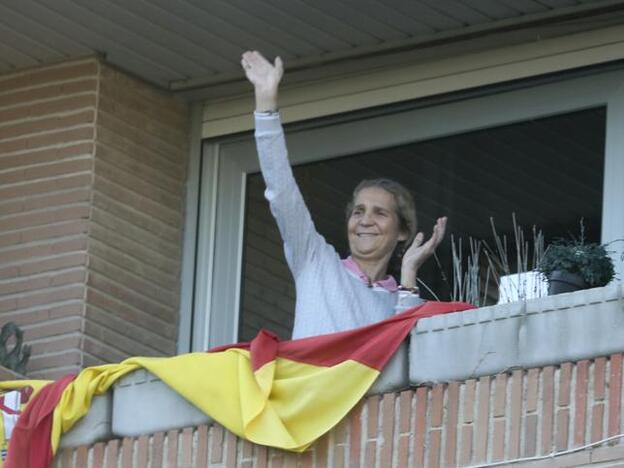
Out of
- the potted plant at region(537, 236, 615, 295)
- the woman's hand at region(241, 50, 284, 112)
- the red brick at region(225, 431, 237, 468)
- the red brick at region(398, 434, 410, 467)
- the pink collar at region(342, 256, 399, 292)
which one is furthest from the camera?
the pink collar at region(342, 256, 399, 292)

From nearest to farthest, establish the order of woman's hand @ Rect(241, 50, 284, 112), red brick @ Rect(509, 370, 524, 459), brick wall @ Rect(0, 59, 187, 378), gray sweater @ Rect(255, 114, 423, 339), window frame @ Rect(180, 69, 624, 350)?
red brick @ Rect(509, 370, 524, 459)
gray sweater @ Rect(255, 114, 423, 339)
woman's hand @ Rect(241, 50, 284, 112)
window frame @ Rect(180, 69, 624, 350)
brick wall @ Rect(0, 59, 187, 378)

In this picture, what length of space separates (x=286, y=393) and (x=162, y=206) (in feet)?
10.3

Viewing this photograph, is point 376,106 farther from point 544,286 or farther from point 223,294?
point 544,286

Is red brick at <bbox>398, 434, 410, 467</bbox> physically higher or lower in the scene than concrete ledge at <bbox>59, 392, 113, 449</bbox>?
lower

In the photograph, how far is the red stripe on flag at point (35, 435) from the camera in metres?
10.7

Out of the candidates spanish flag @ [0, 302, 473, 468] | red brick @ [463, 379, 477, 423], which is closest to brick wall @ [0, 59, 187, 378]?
spanish flag @ [0, 302, 473, 468]

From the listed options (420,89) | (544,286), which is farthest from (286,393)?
(420,89)

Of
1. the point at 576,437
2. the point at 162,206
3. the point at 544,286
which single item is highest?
the point at 162,206

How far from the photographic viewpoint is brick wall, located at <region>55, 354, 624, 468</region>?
9297 mm

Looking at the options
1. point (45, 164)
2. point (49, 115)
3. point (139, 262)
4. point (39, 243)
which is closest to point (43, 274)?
point (39, 243)

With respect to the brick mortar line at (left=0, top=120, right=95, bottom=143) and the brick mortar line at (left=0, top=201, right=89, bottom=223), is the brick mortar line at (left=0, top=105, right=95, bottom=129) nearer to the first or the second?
the brick mortar line at (left=0, top=120, right=95, bottom=143)

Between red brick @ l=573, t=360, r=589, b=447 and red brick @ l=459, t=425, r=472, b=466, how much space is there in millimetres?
476

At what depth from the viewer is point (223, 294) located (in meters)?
13.1

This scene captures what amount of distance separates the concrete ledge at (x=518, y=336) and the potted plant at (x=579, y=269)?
0.47 metres
